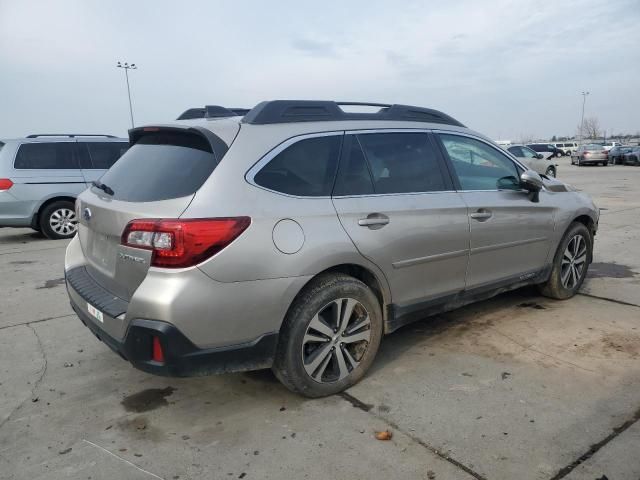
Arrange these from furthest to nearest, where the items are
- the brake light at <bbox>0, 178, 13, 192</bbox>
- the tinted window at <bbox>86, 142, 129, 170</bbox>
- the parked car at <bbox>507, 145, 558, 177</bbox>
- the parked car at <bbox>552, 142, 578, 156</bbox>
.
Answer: the parked car at <bbox>552, 142, 578, 156</bbox>
the parked car at <bbox>507, 145, 558, 177</bbox>
the tinted window at <bbox>86, 142, 129, 170</bbox>
the brake light at <bbox>0, 178, 13, 192</bbox>

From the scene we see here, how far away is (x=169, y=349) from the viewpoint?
2529 millimetres

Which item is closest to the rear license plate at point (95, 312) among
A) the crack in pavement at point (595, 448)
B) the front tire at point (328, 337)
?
the front tire at point (328, 337)

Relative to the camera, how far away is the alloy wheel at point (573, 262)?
4773 millimetres

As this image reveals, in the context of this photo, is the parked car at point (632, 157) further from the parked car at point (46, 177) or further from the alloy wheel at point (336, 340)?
the alloy wheel at point (336, 340)

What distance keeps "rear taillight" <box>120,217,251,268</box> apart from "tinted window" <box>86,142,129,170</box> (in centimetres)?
767

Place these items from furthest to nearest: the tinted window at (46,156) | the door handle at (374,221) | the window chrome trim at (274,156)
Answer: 1. the tinted window at (46,156)
2. the door handle at (374,221)
3. the window chrome trim at (274,156)

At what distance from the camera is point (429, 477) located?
238cm

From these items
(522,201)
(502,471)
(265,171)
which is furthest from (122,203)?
(522,201)

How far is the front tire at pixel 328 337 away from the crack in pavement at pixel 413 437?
4.0 inches

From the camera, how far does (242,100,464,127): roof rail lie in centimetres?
300

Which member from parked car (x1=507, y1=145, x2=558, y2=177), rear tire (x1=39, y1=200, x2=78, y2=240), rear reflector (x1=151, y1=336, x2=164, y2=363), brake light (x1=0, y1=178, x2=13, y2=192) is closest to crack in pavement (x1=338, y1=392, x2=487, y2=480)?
rear reflector (x1=151, y1=336, x2=164, y2=363)

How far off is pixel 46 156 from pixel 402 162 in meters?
7.75

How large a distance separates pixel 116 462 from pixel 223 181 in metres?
1.52

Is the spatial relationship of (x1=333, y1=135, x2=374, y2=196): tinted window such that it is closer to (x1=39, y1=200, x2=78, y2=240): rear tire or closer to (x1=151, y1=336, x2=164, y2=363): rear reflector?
(x1=151, y1=336, x2=164, y2=363): rear reflector
